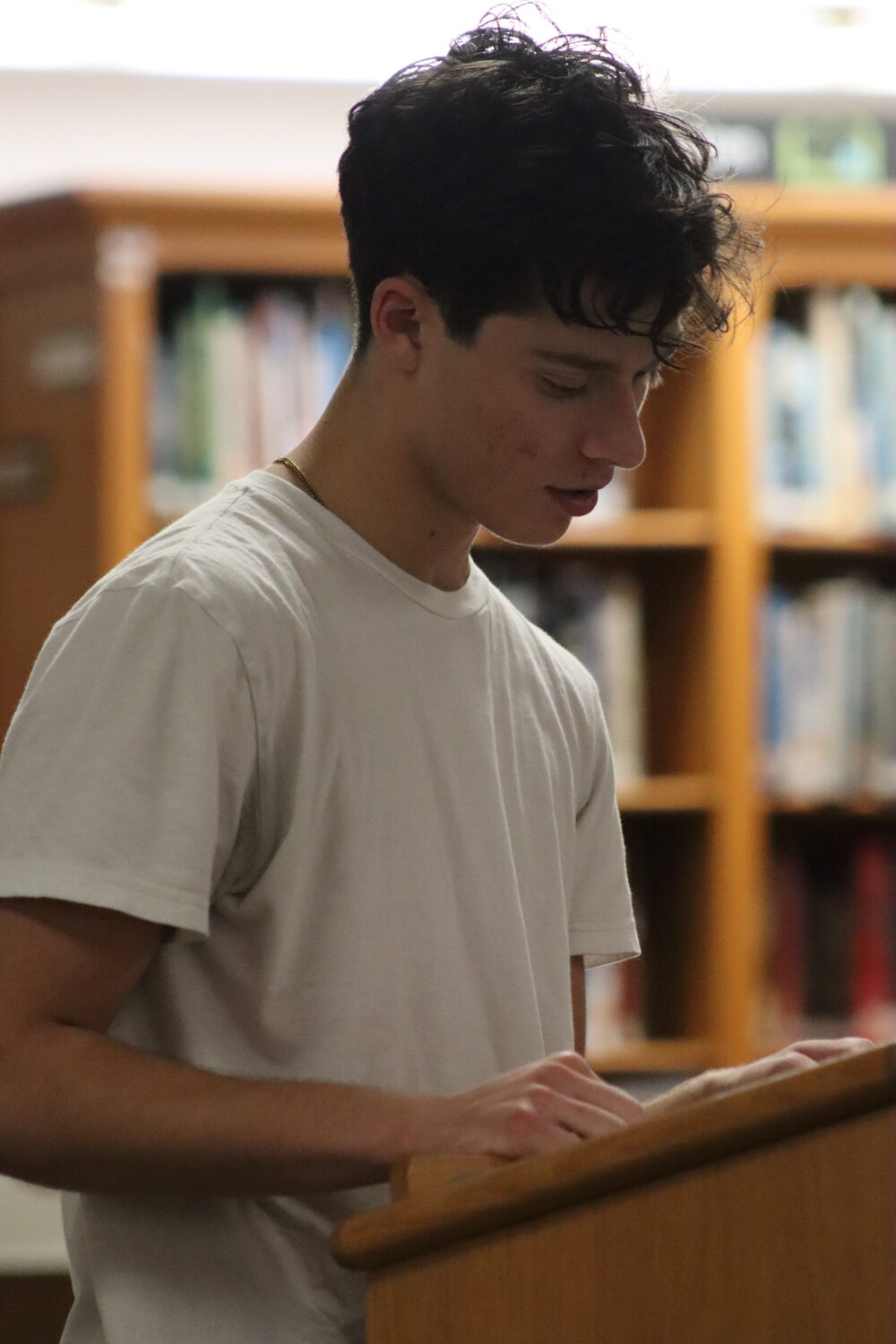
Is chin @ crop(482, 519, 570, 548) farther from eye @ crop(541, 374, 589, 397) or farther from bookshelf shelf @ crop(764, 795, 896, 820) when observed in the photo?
bookshelf shelf @ crop(764, 795, 896, 820)

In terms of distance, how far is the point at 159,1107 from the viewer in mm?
886

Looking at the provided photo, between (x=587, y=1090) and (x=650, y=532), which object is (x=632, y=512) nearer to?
(x=650, y=532)

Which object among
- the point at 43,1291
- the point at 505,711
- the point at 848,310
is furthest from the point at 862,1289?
the point at 848,310

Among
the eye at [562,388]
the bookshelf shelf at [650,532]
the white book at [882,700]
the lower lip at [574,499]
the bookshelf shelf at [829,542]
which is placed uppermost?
the bookshelf shelf at [650,532]

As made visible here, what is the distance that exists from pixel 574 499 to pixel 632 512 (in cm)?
174

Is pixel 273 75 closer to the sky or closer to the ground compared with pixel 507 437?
closer to the sky

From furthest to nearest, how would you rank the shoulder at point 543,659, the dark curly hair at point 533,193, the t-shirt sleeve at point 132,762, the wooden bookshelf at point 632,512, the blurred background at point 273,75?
the blurred background at point 273,75 < the wooden bookshelf at point 632,512 < the shoulder at point 543,659 < the dark curly hair at point 533,193 < the t-shirt sleeve at point 132,762

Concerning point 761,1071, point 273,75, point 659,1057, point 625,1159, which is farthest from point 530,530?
point 273,75

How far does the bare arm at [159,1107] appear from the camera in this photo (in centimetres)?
85

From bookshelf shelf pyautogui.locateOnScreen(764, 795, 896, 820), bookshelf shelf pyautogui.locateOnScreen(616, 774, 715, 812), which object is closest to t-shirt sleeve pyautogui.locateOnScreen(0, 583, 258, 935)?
bookshelf shelf pyautogui.locateOnScreen(616, 774, 715, 812)

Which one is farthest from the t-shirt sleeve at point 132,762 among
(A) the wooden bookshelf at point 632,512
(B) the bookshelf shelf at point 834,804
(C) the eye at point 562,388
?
(B) the bookshelf shelf at point 834,804

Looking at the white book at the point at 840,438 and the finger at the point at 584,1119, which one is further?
the white book at the point at 840,438

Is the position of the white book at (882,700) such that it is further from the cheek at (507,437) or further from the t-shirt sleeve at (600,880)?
the cheek at (507,437)

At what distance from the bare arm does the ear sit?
449 mm
